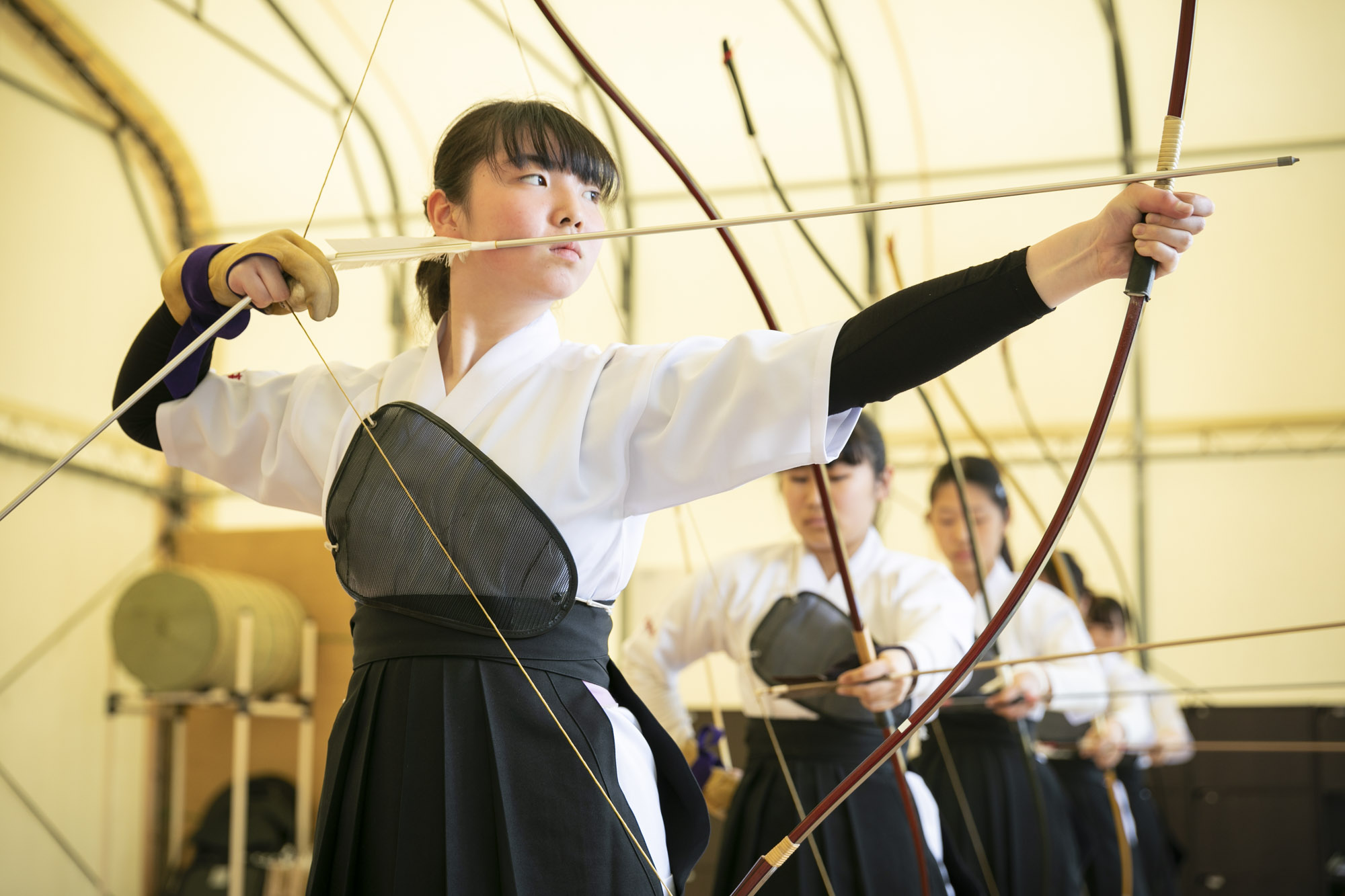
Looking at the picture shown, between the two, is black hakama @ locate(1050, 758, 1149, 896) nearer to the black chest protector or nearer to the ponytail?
the black chest protector

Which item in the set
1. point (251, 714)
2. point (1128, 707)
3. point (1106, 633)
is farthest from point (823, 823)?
point (251, 714)

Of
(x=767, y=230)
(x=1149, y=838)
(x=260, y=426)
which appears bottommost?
(x=1149, y=838)

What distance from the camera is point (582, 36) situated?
4633mm

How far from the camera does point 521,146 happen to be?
1.19 metres

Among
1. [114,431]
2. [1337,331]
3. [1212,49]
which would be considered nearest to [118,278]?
[114,431]

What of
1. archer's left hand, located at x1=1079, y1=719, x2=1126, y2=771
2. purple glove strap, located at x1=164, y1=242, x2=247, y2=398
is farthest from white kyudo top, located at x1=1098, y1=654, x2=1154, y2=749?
purple glove strap, located at x1=164, y1=242, x2=247, y2=398

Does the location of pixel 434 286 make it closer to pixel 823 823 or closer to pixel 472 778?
pixel 472 778

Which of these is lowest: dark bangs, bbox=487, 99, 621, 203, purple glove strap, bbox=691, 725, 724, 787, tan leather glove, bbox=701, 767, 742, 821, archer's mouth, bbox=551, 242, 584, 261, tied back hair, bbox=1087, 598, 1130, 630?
tan leather glove, bbox=701, 767, 742, 821

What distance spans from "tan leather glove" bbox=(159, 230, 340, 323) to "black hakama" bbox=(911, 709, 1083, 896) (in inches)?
85.8

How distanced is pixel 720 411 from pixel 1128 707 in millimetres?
3216

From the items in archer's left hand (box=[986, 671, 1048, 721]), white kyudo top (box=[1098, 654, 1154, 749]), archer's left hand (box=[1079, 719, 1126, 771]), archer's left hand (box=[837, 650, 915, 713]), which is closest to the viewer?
archer's left hand (box=[837, 650, 915, 713])

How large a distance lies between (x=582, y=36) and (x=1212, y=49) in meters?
2.98

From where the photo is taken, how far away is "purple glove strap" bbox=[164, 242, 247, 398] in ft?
3.78

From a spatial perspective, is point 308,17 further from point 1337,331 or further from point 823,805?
point 1337,331
